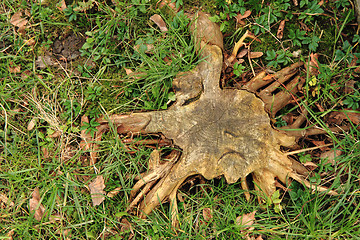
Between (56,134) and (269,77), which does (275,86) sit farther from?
(56,134)

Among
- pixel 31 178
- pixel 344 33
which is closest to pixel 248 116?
pixel 344 33

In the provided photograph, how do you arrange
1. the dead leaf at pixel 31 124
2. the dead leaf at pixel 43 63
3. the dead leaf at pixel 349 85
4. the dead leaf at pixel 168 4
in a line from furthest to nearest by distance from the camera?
the dead leaf at pixel 43 63
the dead leaf at pixel 31 124
the dead leaf at pixel 168 4
the dead leaf at pixel 349 85

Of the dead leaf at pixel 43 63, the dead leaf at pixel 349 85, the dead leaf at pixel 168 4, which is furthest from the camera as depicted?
the dead leaf at pixel 43 63

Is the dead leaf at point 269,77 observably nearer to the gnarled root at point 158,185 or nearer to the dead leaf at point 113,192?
the gnarled root at point 158,185

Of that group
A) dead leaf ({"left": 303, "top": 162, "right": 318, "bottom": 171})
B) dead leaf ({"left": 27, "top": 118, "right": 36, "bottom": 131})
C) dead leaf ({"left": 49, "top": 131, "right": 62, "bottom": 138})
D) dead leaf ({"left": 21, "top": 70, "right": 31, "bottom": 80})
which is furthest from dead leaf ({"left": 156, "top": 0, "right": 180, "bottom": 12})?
dead leaf ({"left": 303, "top": 162, "right": 318, "bottom": 171})

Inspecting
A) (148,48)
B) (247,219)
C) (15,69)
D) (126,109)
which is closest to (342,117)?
(247,219)

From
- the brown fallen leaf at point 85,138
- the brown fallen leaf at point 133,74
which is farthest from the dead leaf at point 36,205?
the brown fallen leaf at point 133,74

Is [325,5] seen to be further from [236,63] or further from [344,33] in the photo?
[236,63]
